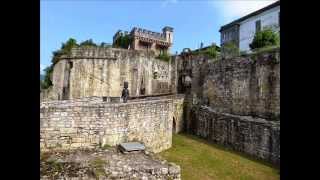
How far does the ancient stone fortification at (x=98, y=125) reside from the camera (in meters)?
10.3

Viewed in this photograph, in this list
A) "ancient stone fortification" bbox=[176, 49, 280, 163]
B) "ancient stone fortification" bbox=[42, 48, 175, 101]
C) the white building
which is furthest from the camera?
the white building

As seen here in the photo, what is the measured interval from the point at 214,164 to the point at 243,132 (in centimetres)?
273

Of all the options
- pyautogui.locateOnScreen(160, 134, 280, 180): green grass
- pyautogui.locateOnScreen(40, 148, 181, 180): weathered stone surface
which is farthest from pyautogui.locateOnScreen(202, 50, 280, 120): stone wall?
pyautogui.locateOnScreen(40, 148, 181, 180): weathered stone surface

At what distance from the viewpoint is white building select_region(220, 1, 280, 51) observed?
30.2 m

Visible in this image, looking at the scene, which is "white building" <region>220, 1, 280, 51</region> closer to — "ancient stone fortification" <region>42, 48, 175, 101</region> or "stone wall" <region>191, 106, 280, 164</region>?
"ancient stone fortification" <region>42, 48, 175, 101</region>

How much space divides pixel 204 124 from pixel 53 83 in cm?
1305

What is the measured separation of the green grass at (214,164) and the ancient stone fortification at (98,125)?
1323mm

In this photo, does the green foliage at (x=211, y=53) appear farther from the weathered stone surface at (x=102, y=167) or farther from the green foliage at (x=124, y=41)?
the green foliage at (x=124, y=41)

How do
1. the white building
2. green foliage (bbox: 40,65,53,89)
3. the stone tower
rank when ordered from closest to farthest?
green foliage (bbox: 40,65,53,89)
the white building
the stone tower

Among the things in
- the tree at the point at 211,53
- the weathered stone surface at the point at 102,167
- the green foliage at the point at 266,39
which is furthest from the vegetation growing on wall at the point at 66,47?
the weathered stone surface at the point at 102,167
